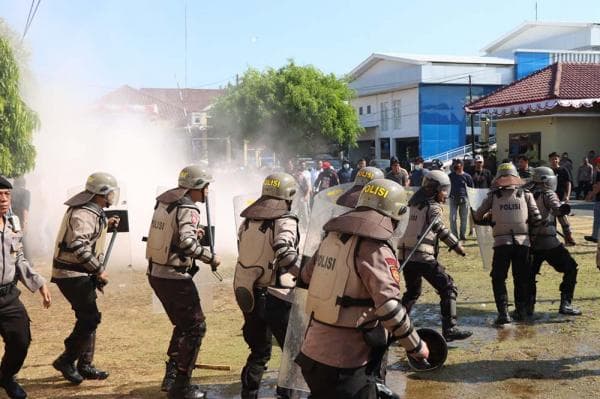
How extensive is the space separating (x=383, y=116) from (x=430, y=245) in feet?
145

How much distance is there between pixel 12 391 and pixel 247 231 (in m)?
2.35

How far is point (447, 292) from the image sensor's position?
6.96 m

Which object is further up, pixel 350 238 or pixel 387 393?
pixel 350 238

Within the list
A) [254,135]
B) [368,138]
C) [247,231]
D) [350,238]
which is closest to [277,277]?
[247,231]

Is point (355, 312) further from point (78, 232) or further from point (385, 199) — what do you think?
point (78, 232)

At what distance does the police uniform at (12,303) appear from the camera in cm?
531

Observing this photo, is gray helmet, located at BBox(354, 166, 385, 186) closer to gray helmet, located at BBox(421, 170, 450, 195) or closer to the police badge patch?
gray helmet, located at BBox(421, 170, 450, 195)

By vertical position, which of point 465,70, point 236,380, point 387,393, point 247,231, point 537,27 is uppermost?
point 537,27

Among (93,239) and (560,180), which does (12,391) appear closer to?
(93,239)

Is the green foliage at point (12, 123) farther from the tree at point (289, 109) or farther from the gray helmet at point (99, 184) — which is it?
the tree at point (289, 109)

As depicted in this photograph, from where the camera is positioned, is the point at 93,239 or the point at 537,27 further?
the point at 537,27

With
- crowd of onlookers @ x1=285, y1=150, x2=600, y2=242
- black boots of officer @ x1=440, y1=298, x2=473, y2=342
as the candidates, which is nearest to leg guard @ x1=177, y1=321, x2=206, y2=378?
black boots of officer @ x1=440, y1=298, x2=473, y2=342

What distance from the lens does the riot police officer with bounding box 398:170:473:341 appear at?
22.5 ft

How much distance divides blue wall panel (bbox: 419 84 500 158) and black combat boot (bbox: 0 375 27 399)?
4160 cm
